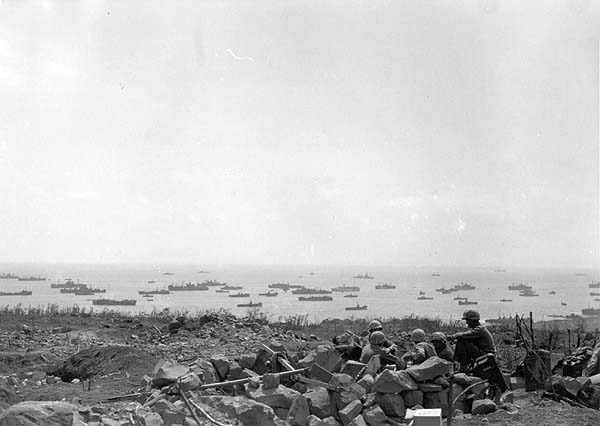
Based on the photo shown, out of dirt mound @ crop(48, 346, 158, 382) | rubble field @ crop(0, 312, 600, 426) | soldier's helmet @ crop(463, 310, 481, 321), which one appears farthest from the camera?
dirt mound @ crop(48, 346, 158, 382)

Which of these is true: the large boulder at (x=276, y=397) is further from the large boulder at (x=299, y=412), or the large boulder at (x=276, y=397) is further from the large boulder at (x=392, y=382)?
the large boulder at (x=392, y=382)

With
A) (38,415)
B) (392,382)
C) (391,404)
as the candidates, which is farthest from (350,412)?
(38,415)

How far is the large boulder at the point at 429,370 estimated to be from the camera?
27.5ft

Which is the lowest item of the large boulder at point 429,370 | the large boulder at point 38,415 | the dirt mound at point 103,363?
the dirt mound at point 103,363

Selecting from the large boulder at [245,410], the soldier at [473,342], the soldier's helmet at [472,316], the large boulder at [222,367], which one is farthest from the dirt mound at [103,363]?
the soldier's helmet at [472,316]

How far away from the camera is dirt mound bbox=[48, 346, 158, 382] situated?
468 inches

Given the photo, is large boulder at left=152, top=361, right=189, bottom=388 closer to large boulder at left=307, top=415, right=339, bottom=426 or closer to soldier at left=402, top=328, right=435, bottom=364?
large boulder at left=307, top=415, right=339, bottom=426

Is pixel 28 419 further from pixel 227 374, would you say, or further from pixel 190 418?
pixel 227 374

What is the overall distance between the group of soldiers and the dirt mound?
458cm

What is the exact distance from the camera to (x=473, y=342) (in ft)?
32.2

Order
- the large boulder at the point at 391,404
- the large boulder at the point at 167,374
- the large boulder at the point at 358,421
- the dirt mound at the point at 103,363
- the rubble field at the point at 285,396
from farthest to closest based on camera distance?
the dirt mound at the point at 103,363 < the large boulder at the point at 167,374 < the large boulder at the point at 391,404 < the large boulder at the point at 358,421 < the rubble field at the point at 285,396

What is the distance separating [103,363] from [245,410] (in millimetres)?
5551

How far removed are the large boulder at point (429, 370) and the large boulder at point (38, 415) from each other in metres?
4.51

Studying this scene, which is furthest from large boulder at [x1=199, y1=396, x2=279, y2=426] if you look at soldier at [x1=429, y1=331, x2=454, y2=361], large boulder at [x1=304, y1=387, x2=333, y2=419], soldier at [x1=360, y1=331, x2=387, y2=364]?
soldier at [x1=429, y1=331, x2=454, y2=361]
